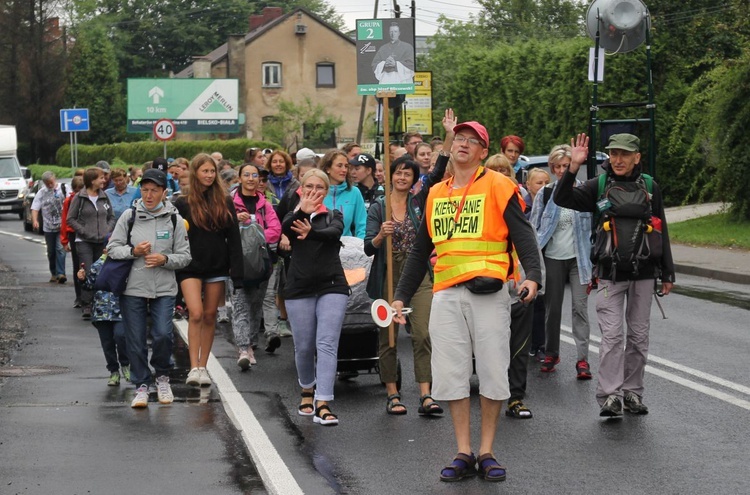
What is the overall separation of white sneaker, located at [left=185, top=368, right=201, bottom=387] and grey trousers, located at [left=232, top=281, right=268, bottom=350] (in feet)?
3.65

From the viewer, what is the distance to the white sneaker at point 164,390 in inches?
383

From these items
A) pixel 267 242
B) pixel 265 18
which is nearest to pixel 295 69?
pixel 265 18

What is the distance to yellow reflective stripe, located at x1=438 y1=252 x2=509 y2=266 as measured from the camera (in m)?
7.25

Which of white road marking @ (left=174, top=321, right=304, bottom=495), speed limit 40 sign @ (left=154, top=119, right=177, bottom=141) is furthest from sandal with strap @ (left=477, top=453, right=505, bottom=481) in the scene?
speed limit 40 sign @ (left=154, top=119, right=177, bottom=141)

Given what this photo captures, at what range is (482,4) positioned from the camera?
293 feet

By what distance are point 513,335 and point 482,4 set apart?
269 feet

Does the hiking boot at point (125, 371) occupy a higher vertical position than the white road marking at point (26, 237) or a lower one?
higher

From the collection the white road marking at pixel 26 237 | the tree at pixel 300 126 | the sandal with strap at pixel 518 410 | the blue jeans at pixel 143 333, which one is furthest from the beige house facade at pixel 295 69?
the sandal with strap at pixel 518 410

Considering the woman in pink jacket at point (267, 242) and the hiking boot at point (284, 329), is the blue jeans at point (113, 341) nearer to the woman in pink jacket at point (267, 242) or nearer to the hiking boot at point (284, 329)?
the woman in pink jacket at point (267, 242)

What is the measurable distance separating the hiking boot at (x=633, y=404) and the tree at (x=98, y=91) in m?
81.5

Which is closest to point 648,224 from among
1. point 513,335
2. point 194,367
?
point 513,335

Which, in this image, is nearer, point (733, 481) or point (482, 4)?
point (733, 481)

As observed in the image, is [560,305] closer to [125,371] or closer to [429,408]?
[429,408]

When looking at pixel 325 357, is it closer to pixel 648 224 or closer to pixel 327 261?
pixel 327 261
